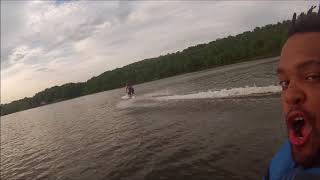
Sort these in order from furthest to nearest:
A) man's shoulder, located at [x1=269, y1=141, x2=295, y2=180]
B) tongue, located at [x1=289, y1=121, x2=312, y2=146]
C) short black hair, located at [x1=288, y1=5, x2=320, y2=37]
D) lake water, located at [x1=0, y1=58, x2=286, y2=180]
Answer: lake water, located at [x1=0, y1=58, x2=286, y2=180], man's shoulder, located at [x1=269, y1=141, x2=295, y2=180], short black hair, located at [x1=288, y1=5, x2=320, y2=37], tongue, located at [x1=289, y1=121, x2=312, y2=146]

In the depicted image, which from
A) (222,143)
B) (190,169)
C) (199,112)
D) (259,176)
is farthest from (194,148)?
(199,112)

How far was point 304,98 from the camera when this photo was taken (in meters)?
1.67

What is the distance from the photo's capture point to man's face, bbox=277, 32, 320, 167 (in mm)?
1637

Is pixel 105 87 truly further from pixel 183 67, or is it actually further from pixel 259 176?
pixel 259 176

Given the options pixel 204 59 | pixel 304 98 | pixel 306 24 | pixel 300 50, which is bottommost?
pixel 304 98

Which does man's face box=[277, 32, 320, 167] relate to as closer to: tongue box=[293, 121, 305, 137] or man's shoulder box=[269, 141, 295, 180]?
tongue box=[293, 121, 305, 137]

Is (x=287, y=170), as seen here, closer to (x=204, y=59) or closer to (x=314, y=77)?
(x=314, y=77)

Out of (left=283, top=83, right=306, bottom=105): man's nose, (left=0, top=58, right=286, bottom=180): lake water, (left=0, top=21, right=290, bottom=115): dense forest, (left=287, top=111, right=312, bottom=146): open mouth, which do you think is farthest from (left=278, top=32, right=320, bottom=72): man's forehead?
(left=0, top=21, right=290, bottom=115): dense forest

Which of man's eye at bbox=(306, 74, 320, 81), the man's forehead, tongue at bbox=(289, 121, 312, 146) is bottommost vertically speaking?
tongue at bbox=(289, 121, 312, 146)

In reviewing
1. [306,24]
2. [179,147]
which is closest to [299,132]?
[306,24]

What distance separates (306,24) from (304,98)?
406 mm

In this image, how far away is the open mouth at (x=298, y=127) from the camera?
1.63 metres

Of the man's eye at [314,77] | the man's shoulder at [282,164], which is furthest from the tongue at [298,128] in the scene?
the man's shoulder at [282,164]

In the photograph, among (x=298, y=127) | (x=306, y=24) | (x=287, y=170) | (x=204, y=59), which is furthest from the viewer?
(x=204, y=59)
